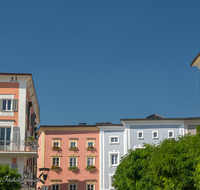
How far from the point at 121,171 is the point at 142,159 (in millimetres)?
4965

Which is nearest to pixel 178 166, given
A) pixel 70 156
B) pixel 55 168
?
pixel 70 156

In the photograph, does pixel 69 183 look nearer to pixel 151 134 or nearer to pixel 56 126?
pixel 56 126

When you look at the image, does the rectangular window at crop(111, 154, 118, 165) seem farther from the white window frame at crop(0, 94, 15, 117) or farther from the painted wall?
the white window frame at crop(0, 94, 15, 117)

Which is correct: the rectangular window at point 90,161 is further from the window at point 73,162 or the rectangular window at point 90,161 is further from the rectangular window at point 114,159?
the rectangular window at point 114,159

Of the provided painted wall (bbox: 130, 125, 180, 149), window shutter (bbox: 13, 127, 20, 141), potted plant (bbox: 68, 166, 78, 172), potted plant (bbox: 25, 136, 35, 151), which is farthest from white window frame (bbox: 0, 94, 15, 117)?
painted wall (bbox: 130, 125, 180, 149)

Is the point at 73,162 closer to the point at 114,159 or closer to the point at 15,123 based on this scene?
the point at 114,159

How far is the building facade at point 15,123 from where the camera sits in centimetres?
3397

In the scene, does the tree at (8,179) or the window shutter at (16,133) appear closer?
the tree at (8,179)

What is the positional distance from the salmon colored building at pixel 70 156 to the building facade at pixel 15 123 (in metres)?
22.4

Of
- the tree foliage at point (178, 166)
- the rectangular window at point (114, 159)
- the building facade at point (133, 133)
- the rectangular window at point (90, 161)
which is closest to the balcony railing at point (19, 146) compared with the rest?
the tree foliage at point (178, 166)

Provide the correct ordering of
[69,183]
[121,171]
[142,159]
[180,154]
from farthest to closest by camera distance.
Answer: [69,183], [121,171], [142,159], [180,154]

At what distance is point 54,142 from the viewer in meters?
59.9

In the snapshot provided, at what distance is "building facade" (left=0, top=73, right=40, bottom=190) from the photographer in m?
34.0

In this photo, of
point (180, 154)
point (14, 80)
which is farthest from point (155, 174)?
point (14, 80)
